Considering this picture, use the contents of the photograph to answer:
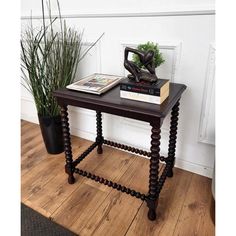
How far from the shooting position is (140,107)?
102 cm

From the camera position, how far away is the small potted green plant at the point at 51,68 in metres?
1.52

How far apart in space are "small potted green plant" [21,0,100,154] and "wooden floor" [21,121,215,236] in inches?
10.6

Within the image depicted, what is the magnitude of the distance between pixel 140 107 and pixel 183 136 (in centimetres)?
58

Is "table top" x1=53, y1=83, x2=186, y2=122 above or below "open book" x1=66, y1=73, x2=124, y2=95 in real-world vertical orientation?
below

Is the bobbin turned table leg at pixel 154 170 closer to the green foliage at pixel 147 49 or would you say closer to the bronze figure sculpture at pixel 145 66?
the bronze figure sculpture at pixel 145 66

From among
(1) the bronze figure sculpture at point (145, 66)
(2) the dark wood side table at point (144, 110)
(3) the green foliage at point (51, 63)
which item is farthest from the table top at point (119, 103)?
(3) the green foliage at point (51, 63)

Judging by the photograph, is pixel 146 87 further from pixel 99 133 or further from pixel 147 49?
pixel 99 133

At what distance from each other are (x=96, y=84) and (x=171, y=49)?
0.48 meters

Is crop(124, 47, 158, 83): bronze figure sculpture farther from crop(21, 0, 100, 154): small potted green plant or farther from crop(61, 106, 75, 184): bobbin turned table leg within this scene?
crop(21, 0, 100, 154): small potted green plant

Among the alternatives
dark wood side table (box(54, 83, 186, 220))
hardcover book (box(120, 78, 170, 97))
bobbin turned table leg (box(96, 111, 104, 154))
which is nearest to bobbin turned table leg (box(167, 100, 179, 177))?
dark wood side table (box(54, 83, 186, 220))

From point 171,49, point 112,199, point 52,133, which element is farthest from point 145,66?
point 52,133

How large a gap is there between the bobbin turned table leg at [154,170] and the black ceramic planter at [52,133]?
2.72 ft

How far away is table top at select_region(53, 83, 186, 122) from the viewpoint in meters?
1.00
